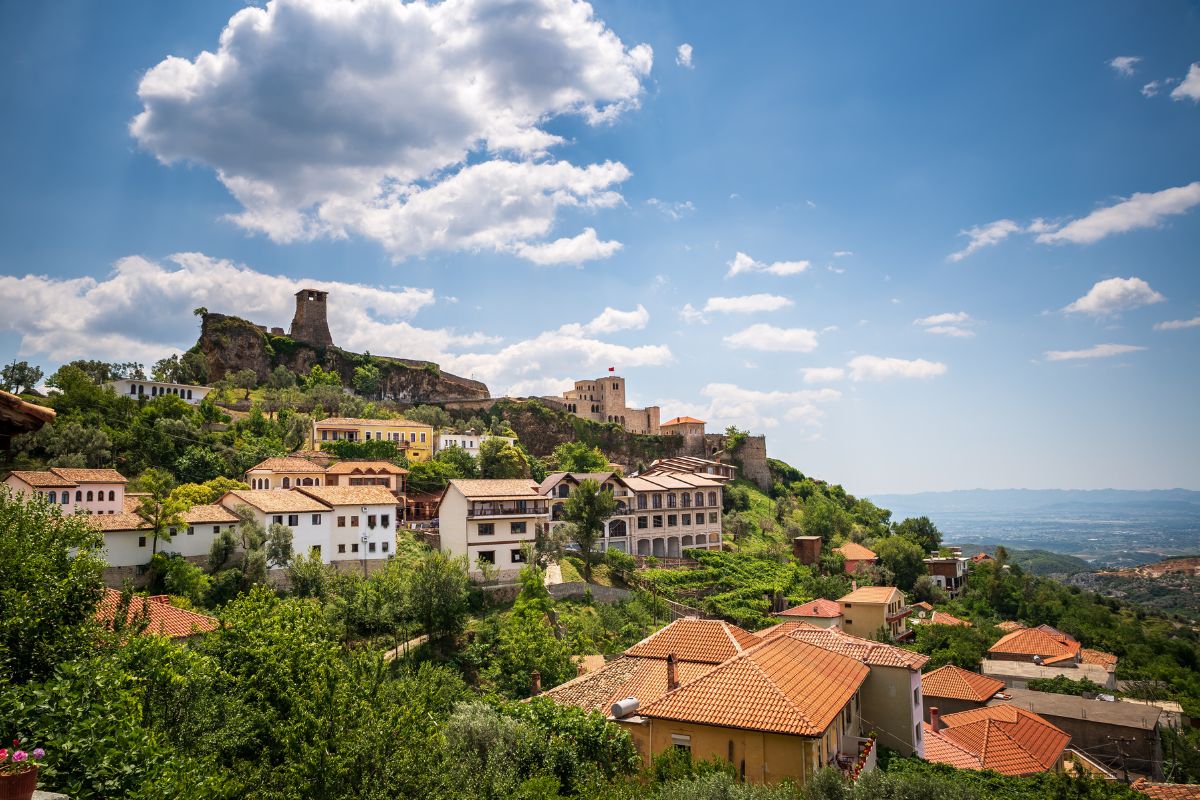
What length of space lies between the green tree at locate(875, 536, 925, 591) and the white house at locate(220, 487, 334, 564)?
5086cm

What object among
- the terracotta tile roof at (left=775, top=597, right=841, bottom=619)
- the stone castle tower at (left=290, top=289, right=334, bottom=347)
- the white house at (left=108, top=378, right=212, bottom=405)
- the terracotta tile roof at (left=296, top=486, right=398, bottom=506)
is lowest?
the terracotta tile roof at (left=775, top=597, right=841, bottom=619)

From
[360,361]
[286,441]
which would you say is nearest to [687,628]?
[286,441]

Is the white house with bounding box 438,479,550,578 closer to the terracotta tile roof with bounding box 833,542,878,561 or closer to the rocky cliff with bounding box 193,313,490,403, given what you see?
the terracotta tile roof with bounding box 833,542,878,561

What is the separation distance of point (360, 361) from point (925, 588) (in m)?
69.6

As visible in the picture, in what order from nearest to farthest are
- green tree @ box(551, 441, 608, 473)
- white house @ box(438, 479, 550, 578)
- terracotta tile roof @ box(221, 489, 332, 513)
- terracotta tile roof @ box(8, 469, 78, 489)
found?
terracotta tile roof @ box(8, 469, 78, 489), terracotta tile roof @ box(221, 489, 332, 513), white house @ box(438, 479, 550, 578), green tree @ box(551, 441, 608, 473)

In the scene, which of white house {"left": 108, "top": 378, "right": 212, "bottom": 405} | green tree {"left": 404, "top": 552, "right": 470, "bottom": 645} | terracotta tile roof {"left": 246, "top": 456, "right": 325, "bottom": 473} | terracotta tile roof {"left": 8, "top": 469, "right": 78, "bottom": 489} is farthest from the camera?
white house {"left": 108, "top": 378, "right": 212, "bottom": 405}

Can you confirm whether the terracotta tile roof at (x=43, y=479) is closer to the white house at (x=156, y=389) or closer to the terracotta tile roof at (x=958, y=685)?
the white house at (x=156, y=389)

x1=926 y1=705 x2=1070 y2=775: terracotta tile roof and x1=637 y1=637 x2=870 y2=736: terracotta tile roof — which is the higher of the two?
x1=637 y1=637 x2=870 y2=736: terracotta tile roof

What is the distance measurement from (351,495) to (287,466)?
34.7 feet

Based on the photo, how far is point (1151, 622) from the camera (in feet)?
262

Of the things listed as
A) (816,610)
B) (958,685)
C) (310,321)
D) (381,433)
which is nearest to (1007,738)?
(958,685)

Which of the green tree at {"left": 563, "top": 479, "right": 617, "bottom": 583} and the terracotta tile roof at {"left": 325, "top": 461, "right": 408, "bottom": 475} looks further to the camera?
the terracotta tile roof at {"left": 325, "top": 461, "right": 408, "bottom": 475}

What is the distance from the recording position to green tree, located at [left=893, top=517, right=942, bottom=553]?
79.8m

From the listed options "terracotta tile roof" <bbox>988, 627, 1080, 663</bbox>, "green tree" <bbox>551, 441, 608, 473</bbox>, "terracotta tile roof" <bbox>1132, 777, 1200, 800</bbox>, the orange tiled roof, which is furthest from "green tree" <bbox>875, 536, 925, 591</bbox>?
the orange tiled roof
